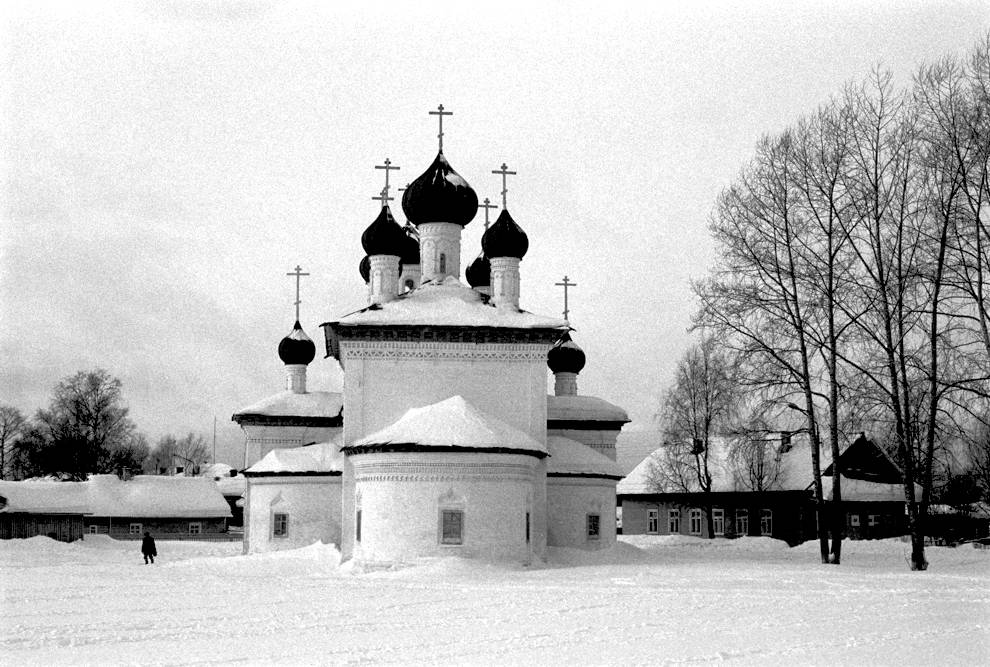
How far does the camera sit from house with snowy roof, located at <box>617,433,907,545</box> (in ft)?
136

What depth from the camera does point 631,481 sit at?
1807 inches

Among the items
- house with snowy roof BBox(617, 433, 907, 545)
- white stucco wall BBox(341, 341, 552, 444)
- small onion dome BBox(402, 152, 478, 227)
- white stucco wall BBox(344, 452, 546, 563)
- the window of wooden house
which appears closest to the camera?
white stucco wall BBox(344, 452, 546, 563)

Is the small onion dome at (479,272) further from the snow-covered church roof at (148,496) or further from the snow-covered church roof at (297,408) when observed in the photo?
the snow-covered church roof at (148,496)

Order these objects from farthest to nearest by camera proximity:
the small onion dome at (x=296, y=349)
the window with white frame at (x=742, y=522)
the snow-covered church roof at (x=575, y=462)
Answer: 1. the window with white frame at (x=742, y=522)
2. the small onion dome at (x=296, y=349)
3. the snow-covered church roof at (x=575, y=462)

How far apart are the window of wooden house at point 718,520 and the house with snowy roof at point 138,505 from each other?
785 inches

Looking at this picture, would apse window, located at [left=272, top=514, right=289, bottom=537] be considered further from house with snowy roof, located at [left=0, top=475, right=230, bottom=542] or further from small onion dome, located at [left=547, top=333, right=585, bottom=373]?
house with snowy roof, located at [left=0, top=475, right=230, bottom=542]

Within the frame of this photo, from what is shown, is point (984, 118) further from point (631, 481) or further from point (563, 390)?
point (631, 481)

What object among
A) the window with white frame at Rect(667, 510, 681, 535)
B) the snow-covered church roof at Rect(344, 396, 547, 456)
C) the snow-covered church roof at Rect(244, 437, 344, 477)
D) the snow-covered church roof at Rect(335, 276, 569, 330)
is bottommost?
the window with white frame at Rect(667, 510, 681, 535)

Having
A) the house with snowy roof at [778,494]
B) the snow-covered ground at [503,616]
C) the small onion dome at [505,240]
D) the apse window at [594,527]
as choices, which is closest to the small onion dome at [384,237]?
the small onion dome at [505,240]

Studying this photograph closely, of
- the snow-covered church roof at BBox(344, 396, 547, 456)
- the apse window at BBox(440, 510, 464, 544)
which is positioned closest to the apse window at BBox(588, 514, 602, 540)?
the snow-covered church roof at BBox(344, 396, 547, 456)

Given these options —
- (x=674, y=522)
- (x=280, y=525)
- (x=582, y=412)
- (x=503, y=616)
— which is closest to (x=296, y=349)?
(x=280, y=525)

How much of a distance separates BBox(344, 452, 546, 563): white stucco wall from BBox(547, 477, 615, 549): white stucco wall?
4.36m

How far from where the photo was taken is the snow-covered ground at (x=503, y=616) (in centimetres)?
1034

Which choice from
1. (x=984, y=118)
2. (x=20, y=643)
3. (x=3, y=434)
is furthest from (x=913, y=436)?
(x=3, y=434)
